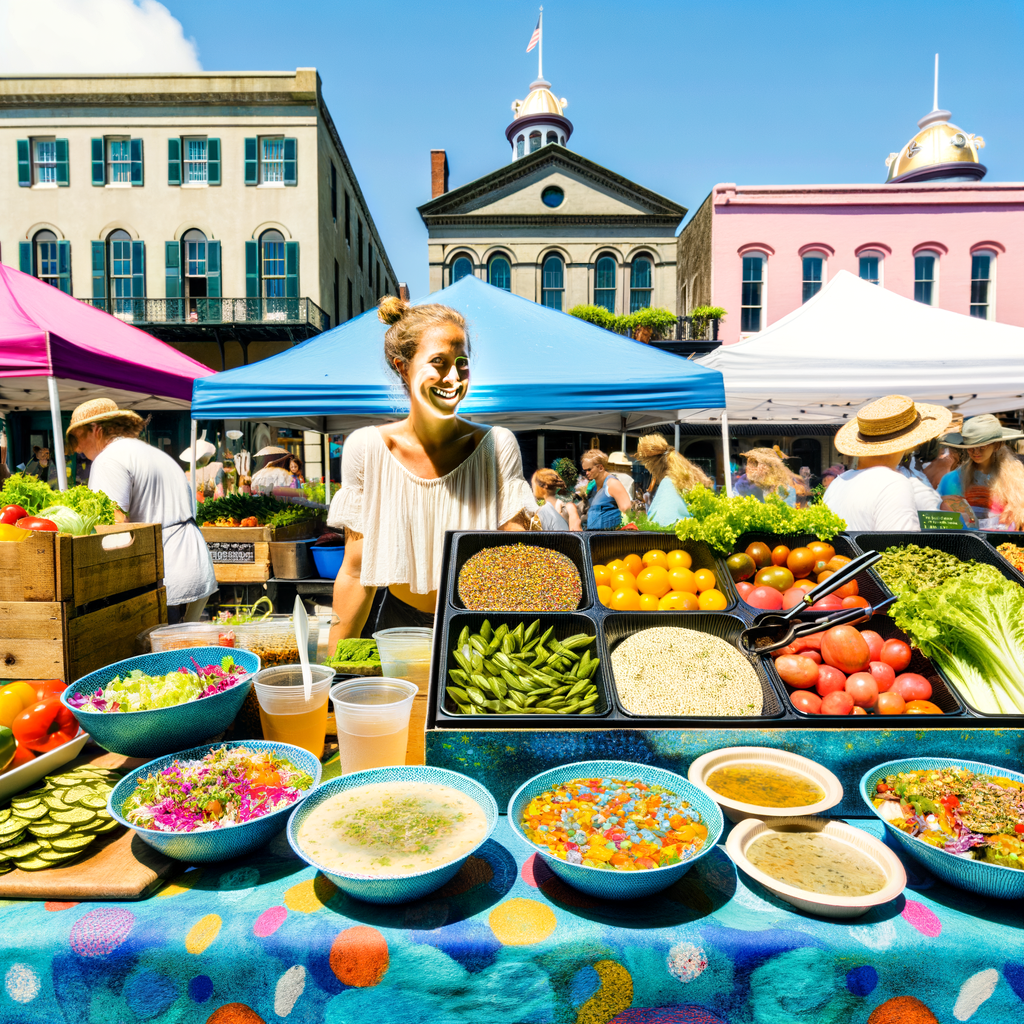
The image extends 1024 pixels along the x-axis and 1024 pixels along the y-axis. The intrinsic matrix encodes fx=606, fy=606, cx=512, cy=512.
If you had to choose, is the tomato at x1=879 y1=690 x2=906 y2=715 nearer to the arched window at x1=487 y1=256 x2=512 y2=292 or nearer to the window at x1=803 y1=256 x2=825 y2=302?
the window at x1=803 y1=256 x2=825 y2=302

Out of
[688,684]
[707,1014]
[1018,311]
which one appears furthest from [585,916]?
[1018,311]

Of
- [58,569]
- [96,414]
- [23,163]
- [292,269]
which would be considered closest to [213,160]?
[292,269]

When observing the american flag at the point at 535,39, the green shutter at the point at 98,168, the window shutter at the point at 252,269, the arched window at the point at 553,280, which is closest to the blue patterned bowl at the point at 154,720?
the window shutter at the point at 252,269

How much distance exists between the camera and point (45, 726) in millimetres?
1559

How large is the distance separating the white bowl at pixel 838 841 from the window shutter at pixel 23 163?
2803 centimetres

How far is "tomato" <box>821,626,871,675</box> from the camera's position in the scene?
174 cm

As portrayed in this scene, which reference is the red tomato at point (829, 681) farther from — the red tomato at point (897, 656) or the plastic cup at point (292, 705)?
the plastic cup at point (292, 705)

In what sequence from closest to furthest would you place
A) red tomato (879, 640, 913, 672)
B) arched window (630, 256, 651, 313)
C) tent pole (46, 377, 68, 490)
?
red tomato (879, 640, 913, 672) → tent pole (46, 377, 68, 490) → arched window (630, 256, 651, 313)

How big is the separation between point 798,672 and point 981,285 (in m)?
24.5

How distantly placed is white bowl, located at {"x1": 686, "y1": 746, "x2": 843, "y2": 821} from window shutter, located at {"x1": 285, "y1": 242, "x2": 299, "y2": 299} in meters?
22.1

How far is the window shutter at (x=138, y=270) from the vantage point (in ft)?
67.3

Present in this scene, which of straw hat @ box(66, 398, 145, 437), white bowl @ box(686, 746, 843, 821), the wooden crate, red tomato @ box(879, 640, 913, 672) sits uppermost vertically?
straw hat @ box(66, 398, 145, 437)

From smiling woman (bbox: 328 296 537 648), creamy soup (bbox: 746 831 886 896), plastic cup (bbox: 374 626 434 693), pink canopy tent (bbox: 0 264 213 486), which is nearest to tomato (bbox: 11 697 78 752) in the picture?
plastic cup (bbox: 374 626 434 693)

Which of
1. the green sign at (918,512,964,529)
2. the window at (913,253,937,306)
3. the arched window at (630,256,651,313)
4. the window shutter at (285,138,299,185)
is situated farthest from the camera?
the arched window at (630,256,651,313)
